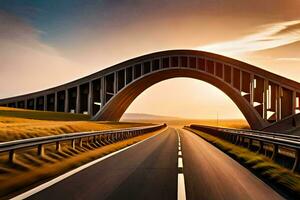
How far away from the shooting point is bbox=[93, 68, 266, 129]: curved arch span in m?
71.8

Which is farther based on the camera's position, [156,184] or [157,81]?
[157,81]

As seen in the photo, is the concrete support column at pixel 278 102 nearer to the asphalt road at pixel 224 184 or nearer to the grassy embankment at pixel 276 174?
the grassy embankment at pixel 276 174

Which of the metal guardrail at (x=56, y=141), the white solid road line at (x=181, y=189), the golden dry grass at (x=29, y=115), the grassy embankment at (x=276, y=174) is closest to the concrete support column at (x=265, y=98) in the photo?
the golden dry grass at (x=29, y=115)

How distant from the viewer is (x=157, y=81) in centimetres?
9131

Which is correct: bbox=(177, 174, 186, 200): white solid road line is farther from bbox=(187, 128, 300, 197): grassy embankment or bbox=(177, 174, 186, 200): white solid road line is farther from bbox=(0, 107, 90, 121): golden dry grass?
bbox=(0, 107, 90, 121): golden dry grass

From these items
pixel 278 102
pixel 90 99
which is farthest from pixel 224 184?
pixel 90 99

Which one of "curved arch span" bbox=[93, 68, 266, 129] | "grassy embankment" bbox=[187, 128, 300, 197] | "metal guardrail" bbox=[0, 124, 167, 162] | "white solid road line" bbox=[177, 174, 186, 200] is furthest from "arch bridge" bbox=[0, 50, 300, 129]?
"white solid road line" bbox=[177, 174, 186, 200]

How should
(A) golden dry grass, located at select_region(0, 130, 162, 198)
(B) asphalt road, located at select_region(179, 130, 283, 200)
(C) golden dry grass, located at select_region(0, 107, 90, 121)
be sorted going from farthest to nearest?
(C) golden dry grass, located at select_region(0, 107, 90, 121), (A) golden dry grass, located at select_region(0, 130, 162, 198), (B) asphalt road, located at select_region(179, 130, 283, 200)

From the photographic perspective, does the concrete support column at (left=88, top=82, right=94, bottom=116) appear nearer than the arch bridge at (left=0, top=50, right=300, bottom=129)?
No

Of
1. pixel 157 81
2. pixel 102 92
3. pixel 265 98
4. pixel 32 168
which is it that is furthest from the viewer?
pixel 157 81

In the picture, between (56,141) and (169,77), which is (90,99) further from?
(56,141)

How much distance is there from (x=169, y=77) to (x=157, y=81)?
3.21 meters

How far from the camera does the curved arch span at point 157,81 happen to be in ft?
236

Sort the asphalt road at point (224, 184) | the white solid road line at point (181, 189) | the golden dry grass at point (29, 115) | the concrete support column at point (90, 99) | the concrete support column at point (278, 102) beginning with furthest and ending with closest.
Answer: the concrete support column at point (90, 99) → the concrete support column at point (278, 102) → the golden dry grass at point (29, 115) → the asphalt road at point (224, 184) → the white solid road line at point (181, 189)
